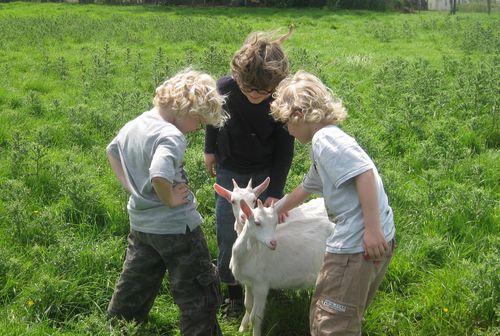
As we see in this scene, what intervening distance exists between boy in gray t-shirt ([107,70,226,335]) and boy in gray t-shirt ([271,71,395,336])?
518mm

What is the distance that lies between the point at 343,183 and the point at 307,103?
1.48ft

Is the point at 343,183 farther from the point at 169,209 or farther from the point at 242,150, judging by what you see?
the point at 242,150

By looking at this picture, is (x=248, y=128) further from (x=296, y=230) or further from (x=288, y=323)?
(x=288, y=323)

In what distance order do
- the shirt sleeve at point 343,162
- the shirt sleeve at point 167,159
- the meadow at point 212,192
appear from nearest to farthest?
the shirt sleeve at point 343,162 → the shirt sleeve at point 167,159 → the meadow at point 212,192

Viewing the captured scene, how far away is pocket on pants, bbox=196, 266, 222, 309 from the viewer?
3471mm

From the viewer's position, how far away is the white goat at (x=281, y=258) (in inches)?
146

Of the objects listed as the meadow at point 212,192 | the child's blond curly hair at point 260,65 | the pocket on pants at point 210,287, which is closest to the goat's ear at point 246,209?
the pocket on pants at point 210,287

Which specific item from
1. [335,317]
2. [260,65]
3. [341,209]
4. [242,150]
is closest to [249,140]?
[242,150]

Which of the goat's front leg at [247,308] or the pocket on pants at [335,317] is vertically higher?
the pocket on pants at [335,317]

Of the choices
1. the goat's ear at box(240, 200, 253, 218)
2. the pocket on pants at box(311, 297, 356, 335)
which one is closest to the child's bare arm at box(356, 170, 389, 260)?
the pocket on pants at box(311, 297, 356, 335)

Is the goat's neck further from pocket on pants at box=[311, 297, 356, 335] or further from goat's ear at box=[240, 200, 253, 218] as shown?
pocket on pants at box=[311, 297, 356, 335]

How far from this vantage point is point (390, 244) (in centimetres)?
310

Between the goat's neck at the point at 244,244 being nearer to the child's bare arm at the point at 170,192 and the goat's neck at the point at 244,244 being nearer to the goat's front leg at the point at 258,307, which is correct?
the goat's front leg at the point at 258,307

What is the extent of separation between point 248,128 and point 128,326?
1.53m
